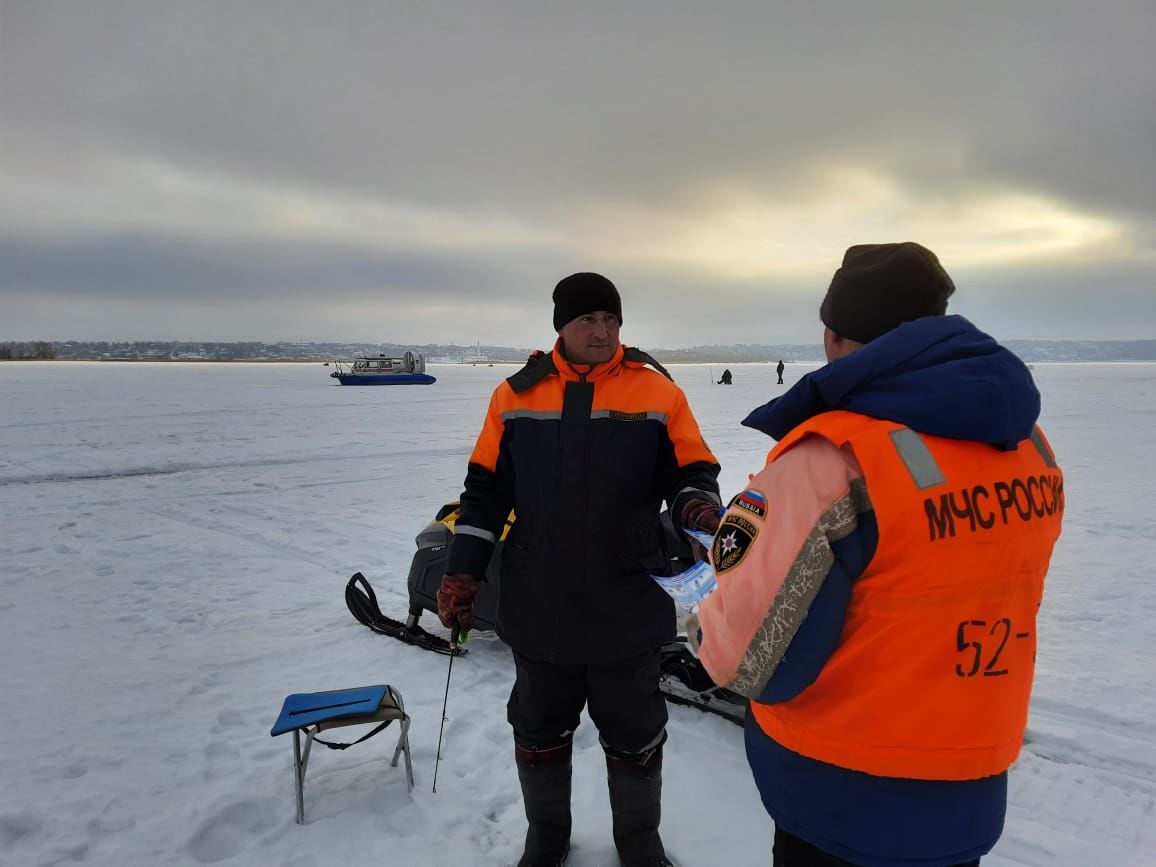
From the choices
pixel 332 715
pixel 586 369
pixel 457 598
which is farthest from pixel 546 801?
pixel 586 369

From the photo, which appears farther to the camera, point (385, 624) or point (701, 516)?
point (385, 624)

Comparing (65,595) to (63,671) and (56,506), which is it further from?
(56,506)

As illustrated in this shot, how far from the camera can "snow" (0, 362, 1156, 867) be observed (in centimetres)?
257

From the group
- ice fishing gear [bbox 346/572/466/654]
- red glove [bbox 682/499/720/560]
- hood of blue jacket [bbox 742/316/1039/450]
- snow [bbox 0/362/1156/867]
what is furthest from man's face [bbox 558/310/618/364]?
ice fishing gear [bbox 346/572/466/654]

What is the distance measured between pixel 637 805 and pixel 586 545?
0.95m

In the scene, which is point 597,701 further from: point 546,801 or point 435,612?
point 435,612

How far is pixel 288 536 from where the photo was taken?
6.72 metres

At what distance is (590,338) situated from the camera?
219 cm

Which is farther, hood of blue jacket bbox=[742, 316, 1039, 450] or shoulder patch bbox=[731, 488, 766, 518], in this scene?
shoulder patch bbox=[731, 488, 766, 518]

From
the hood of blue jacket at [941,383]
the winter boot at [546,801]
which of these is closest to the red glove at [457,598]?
the winter boot at [546,801]

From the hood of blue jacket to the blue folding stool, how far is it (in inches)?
91.8

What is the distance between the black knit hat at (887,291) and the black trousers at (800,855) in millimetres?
993

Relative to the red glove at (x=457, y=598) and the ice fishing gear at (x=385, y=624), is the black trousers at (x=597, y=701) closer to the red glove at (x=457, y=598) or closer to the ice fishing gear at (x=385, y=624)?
the red glove at (x=457, y=598)

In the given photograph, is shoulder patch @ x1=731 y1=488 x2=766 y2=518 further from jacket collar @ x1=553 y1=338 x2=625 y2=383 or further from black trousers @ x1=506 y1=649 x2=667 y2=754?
black trousers @ x1=506 y1=649 x2=667 y2=754
